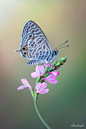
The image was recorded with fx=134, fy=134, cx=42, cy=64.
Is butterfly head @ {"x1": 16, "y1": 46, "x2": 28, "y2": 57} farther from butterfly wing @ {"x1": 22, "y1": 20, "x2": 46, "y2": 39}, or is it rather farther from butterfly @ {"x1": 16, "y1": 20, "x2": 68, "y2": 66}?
butterfly wing @ {"x1": 22, "y1": 20, "x2": 46, "y2": 39}

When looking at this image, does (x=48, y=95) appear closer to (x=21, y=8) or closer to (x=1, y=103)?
(x=1, y=103)

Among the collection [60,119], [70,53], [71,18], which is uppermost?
[71,18]

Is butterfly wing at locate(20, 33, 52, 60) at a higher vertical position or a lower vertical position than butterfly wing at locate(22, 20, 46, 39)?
lower

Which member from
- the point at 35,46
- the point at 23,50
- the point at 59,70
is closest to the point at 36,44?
the point at 35,46

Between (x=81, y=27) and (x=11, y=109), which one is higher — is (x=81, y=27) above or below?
above

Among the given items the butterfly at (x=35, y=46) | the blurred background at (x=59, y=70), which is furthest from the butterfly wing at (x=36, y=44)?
the blurred background at (x=59, y=70)

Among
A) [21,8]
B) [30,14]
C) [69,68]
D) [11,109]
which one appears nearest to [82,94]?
[69,68]

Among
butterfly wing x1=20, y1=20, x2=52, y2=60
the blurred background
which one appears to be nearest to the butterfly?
butterfly wing x1=20, y1=20, x2=52, y2=60

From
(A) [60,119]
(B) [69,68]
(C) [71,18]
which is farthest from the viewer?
(C) [71,18]
